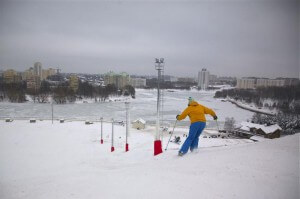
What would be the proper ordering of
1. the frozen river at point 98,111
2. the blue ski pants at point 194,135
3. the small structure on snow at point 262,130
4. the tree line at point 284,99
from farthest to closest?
the tree line at point 284,99, the frozen river at point 98,111, the small structure on snow at point 262,130, the blue ski pants at point 194,135

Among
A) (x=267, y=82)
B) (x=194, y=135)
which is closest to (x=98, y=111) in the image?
(x=194, y=135)

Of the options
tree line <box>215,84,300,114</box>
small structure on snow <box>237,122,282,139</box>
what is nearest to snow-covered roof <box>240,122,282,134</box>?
small structure on snow <box>237,122,282,139</box>

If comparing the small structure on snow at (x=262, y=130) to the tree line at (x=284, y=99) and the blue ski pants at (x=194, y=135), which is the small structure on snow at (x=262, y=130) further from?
the tree line at (x=284, y=99)

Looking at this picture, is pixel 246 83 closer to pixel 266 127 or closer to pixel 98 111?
pixel 98 111

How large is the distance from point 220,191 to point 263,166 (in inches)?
59.8

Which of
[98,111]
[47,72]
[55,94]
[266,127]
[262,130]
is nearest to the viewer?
[262,130]

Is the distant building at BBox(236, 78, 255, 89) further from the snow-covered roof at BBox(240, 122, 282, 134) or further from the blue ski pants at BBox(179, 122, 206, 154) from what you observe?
the blue ski pants at BBox(179, 122, 206, 154)

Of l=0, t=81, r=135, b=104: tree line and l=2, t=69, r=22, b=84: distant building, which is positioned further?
l=2, t=69, r=22, b=84: distant building

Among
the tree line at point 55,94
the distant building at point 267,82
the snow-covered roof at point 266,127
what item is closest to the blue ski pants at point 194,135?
the snow-covered roof at point 266,127

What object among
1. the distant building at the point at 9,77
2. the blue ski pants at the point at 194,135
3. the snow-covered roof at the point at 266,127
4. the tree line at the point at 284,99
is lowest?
the snow-covered roof at the point at 266,127

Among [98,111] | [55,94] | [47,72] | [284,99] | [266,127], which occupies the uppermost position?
[47,72]

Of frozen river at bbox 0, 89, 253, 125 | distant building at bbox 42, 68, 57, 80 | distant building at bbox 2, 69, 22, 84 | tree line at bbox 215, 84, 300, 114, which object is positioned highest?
distant building at bbox 42, 68, 57, 80

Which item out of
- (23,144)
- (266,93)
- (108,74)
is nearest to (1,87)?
(108,74)

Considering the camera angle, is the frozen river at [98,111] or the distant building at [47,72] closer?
the frozen river at [98,111]
